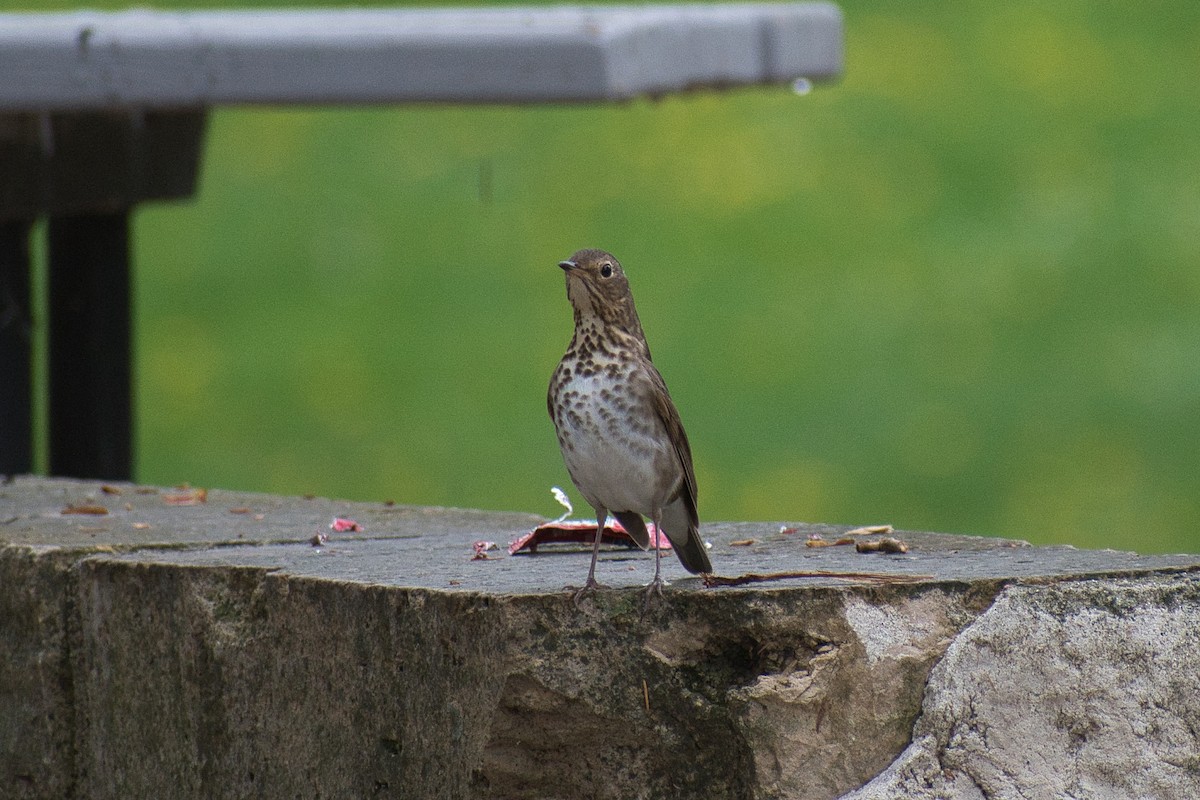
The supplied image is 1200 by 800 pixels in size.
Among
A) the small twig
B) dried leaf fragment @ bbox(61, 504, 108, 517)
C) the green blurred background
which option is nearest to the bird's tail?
the small twig

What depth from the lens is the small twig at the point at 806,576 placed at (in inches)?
145

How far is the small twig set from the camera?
12.1 ft

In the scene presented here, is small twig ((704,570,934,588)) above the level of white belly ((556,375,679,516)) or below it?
below

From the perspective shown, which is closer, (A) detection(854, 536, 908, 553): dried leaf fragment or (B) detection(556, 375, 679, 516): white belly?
(B) detection(556, 375, 679, 516): white belly

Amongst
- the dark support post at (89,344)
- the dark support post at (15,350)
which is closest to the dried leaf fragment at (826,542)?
the dark support post at (15,350)

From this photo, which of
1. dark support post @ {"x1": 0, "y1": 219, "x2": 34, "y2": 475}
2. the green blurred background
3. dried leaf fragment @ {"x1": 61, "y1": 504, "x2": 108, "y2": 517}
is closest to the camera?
dried leaf fragment @ {"x1": 61, "y1": 504, "x2": 108, "y2": 517}

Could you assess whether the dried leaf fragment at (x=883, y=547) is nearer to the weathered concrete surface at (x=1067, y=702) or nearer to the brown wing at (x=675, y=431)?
the brown wing at (x=675, y=431)

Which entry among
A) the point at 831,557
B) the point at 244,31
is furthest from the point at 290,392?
Result: the point at 831,557

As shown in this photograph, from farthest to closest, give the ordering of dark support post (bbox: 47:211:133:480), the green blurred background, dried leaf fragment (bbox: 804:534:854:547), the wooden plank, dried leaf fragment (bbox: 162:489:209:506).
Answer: the green blurred background < dark support post (bbox: 47:211:133:480) < the wooden plank < dried leaf fragment (bbox: 162:489:209:506) < dried leaf fragment (bbox: 804:534:854:547)

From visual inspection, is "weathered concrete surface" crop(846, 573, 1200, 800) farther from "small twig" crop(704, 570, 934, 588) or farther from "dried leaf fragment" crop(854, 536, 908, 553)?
"dried leaf fragment" crop(854, 536, 908, 553)

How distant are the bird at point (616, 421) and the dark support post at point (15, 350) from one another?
405cm

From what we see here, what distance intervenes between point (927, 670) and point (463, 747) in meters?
0.86

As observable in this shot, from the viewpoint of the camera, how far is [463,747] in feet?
12.1

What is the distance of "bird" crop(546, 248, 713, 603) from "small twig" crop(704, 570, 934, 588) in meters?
0.21
